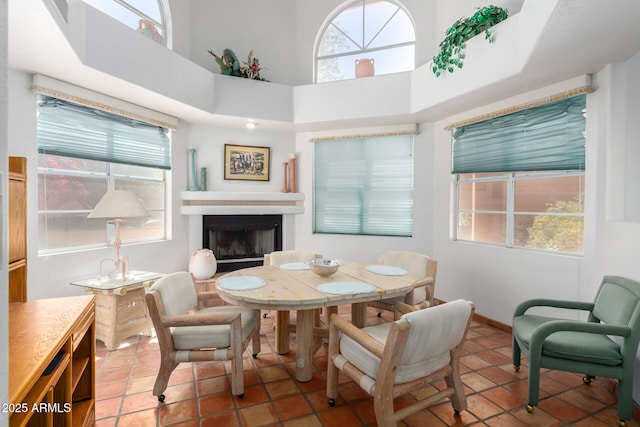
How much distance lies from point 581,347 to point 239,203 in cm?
358

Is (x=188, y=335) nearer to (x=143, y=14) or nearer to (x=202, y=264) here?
(x=202, y=264)

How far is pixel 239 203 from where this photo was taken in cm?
422

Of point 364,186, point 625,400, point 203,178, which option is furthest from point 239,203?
point 625,400

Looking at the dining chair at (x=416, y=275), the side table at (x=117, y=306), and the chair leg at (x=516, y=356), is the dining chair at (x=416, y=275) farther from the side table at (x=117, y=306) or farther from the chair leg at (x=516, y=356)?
the side table at (x=117, y=306)

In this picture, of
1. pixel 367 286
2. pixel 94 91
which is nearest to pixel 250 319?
pixel 367 286

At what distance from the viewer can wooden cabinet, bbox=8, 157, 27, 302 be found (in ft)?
5.09

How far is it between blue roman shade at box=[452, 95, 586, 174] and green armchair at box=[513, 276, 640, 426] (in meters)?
1.13

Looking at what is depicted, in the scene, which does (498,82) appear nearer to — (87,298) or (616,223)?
(616,223)

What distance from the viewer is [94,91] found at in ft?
9.91

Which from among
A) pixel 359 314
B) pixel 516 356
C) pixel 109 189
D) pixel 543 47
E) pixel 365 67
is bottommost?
pixel 516 356

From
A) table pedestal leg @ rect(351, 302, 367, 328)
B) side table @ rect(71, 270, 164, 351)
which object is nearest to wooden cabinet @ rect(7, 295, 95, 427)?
side table @ rect(71, 270, 164, 351)

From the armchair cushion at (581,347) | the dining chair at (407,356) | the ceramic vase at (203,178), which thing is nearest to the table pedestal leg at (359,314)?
the dining chair at (407,356)

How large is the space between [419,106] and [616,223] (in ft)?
6.57

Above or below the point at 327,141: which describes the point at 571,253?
below
